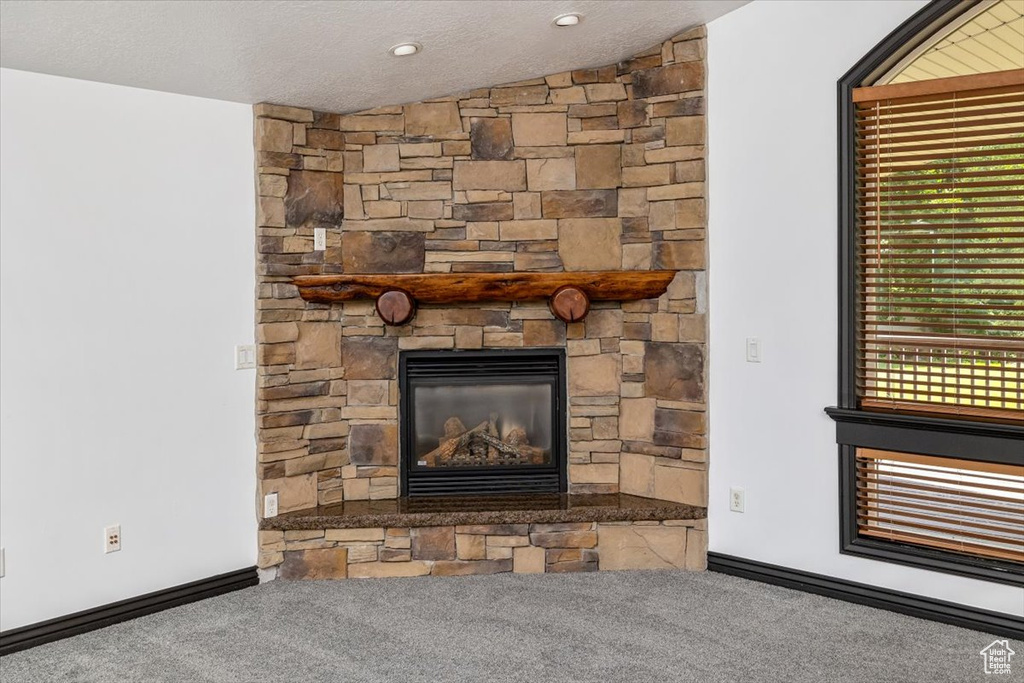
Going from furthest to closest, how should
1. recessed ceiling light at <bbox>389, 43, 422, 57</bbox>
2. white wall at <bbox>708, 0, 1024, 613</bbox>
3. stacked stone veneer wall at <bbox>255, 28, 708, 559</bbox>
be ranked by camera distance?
stacked stone veneer wall at <bbox>255, 28, 708, 559</bbox>, white wall at <bbox>708, 0, 1024, 613</bbox>, recessed ceiling light at <bbox>389, 43, 422, 57</bbox>

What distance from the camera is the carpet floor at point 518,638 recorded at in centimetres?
292

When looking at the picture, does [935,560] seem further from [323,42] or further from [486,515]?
[323,42]

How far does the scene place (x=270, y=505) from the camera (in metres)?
3.96

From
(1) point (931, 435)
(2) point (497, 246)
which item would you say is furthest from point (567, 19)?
(1) point (931, 435)

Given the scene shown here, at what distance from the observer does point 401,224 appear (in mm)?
4188

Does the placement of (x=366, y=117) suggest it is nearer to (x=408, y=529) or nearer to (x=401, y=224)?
(x=401, y=224)

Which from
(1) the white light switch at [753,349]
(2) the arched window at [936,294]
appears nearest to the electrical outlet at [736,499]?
(2) the arched window at [936,294]

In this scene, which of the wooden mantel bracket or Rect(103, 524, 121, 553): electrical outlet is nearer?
Rect(103, 524, 121, 553): electrical outlet

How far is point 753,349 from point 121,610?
115 inches

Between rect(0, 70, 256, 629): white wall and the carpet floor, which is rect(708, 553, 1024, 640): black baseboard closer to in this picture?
the carpet floor

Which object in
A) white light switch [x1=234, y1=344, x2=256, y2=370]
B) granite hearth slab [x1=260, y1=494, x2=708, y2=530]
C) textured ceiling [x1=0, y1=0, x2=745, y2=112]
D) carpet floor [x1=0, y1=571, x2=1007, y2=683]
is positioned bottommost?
carpet floor [x1=0, y1=571, x2=1007, y2=683]

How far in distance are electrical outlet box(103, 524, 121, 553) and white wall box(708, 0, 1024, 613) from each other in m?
2.61

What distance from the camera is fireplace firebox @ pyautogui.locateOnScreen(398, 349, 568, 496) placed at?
14.0 ft

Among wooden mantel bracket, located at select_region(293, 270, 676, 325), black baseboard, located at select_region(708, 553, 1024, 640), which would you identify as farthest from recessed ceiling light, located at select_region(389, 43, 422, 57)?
black baseboard, located at select_region(708, 553, 1024, 640)
